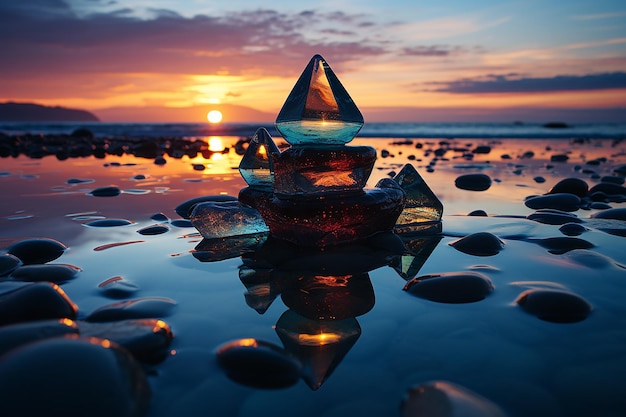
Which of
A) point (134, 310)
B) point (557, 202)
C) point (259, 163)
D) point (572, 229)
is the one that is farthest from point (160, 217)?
point (557, 202)

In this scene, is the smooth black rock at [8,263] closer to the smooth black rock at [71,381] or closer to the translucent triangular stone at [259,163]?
the smooth black rock at [71,381]

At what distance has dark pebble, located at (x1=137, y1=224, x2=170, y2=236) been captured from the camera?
2.99m

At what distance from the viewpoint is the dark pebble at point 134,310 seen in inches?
62.3

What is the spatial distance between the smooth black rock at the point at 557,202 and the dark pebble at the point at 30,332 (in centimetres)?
389

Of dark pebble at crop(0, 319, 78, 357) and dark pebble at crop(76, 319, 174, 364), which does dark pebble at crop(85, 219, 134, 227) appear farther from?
dark pebble at crop(0, 319, 78, 357)

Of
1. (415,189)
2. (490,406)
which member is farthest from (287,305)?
(415,189)

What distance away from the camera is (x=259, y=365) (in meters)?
1.25

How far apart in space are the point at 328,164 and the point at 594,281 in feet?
5.07

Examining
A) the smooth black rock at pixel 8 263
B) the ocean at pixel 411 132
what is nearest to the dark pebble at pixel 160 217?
the smooth black rock at pixel 8 263

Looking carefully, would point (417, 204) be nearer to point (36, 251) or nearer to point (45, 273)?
point (45, 273)

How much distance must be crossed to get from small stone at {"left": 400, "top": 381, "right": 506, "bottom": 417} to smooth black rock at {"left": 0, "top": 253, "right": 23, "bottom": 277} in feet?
6.65

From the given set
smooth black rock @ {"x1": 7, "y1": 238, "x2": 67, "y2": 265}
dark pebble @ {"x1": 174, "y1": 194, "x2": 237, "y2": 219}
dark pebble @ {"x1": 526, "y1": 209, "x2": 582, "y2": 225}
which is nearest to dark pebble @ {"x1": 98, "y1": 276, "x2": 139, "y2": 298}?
smooth black rock @ {"x1": 7, "y1": 238, "x2": 67, "y2": 265}

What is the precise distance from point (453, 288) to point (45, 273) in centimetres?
195

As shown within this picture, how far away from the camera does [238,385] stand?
3.91 ft
